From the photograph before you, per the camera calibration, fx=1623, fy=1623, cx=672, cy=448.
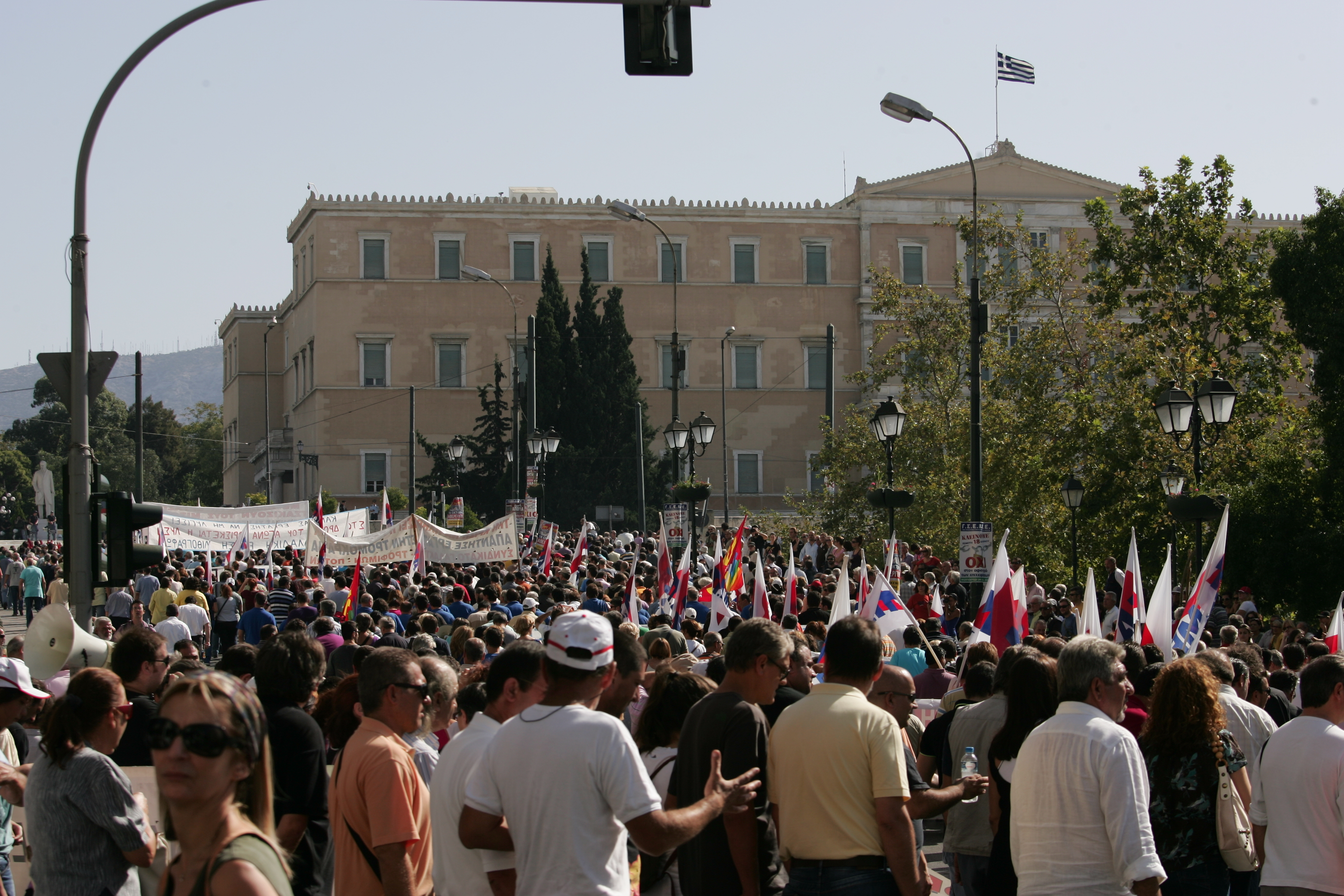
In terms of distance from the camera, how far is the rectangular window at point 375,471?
62.2 meters

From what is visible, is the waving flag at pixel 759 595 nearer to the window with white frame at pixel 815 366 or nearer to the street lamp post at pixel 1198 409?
the street lamp post at pixel 1198 409

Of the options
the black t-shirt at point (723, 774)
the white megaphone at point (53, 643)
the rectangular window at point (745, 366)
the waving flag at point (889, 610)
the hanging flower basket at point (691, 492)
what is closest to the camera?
the black t-shirt at point (723, 774)

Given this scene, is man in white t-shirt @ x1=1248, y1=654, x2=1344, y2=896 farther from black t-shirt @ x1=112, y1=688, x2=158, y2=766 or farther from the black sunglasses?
black t-shirt @ x1=112, y1=688, x2=158, y2=766

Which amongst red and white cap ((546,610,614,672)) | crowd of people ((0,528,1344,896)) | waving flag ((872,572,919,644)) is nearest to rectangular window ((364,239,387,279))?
waving flag ((872,572,919,644))

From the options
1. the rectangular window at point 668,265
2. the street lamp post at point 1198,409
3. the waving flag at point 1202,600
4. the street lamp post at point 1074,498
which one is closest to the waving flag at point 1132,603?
the waving flag at point 1202,600

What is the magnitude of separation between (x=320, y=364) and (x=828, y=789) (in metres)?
60.0

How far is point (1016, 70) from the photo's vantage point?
47.1 m

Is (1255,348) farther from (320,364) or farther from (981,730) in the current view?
(981,730)

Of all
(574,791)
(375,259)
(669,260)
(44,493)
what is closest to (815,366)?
(669,260)

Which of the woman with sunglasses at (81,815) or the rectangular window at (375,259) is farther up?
the rectangular window at (375,259)

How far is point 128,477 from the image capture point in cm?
9175

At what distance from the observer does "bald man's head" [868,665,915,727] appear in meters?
6.67

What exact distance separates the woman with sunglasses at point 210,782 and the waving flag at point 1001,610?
8642 mm

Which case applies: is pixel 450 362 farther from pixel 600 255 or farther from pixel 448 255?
pixel 600 255
